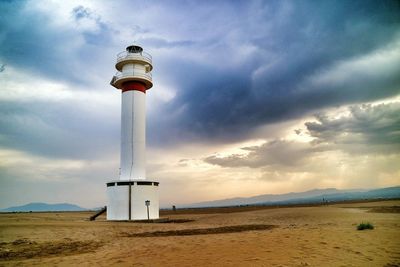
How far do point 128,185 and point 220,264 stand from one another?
19.0m

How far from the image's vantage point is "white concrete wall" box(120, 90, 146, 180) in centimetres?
2714

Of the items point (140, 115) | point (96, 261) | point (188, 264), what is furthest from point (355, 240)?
point (140, 115)

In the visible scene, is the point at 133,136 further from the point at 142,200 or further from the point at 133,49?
the point at 133,49

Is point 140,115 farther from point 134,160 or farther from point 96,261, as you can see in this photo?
point 96,261

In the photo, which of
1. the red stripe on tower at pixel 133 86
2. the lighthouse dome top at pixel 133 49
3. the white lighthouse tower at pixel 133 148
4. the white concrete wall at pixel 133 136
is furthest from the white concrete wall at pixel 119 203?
the lighthouse dome top at pixel 133 49

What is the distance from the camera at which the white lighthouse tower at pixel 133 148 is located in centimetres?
2553

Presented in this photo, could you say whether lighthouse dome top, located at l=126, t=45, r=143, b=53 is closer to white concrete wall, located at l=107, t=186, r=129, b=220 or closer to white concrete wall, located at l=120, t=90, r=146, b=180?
white concrete wall, located at l=120, t=90, r=146, b=180

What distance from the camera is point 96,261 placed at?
8.83 m

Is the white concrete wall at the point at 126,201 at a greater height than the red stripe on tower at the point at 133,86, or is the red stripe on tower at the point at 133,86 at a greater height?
the red stripe on tower at the point at 133,86

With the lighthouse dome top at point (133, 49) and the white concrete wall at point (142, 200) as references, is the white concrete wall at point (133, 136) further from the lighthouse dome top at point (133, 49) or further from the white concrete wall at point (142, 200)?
the lighthouse dome top at point (133, 49)

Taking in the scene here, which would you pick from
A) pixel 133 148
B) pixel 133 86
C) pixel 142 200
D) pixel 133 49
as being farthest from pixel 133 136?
pixel 133 49

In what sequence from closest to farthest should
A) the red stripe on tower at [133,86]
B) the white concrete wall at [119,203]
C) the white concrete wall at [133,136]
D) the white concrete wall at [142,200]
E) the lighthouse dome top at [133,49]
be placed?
the white concrete wall at [119,203] → the white concrete wall at [142,200] → the white concrete wall at [133,136] → the red stripe on tower at [133,86] → the lighthouse dome top at [133,49]

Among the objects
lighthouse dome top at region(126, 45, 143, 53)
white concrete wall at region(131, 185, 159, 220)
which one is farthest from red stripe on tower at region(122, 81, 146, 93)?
white concrete wall at region(131, 185, 159, 220)

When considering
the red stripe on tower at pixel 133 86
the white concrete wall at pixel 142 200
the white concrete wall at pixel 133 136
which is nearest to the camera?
the white concrete wall at pixel 142 200
